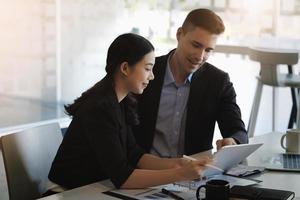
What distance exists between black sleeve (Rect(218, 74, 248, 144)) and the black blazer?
0.59 meters

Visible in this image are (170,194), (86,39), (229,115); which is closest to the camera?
(170,194)

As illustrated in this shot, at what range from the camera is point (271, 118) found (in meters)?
4.97

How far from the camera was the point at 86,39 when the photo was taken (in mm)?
4215

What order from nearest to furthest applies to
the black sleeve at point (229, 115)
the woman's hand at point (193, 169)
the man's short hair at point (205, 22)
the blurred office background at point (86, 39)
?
the woman's hand at point (193, 169), the man's short hair at point (205, 22), the black sleeve at point (229, 115), the blurred office background at point (86, 39)

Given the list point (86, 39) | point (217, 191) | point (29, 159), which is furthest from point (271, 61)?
point (217, 191)

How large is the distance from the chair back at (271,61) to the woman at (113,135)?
2377 millimetres

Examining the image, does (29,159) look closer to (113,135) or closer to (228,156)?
(113,135)

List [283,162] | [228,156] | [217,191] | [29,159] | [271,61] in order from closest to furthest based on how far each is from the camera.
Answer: [217,191], [228,156], [29,159], [283,162], [271,61]

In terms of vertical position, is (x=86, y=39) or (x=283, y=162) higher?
(x=86, y=39)

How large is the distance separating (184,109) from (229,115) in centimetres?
20

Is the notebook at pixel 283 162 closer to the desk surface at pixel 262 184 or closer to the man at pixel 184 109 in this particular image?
the desk surface at pixel 262 184

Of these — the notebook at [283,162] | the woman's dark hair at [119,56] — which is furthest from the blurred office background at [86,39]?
the notebook at [283,162]

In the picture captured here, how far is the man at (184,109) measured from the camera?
2326mm

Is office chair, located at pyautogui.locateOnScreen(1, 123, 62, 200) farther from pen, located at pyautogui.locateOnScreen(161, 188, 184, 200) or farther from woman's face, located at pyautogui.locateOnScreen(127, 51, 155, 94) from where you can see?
pen, located at pyautogui.locateOnScreen(161, 188, 184, 200)
